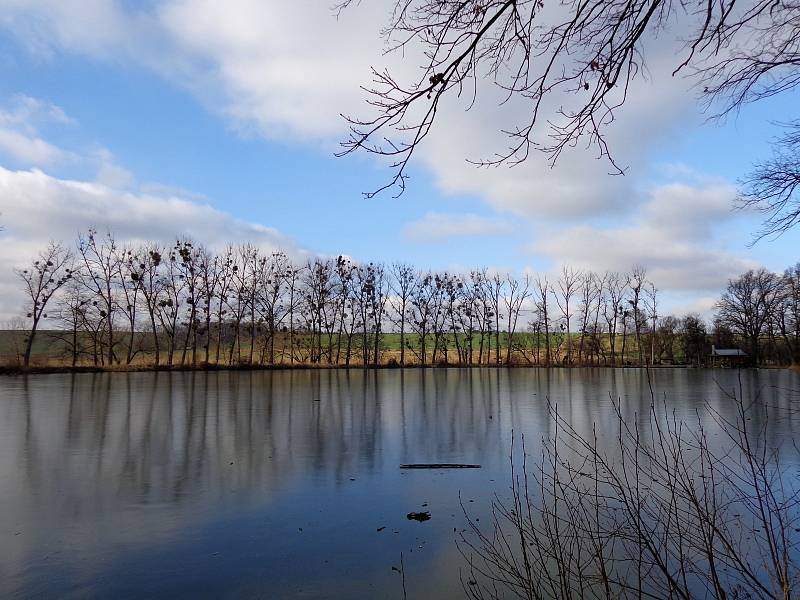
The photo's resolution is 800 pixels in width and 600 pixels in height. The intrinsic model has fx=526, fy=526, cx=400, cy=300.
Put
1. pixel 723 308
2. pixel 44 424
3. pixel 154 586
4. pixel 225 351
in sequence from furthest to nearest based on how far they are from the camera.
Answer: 1. pixel 723 308
2. pixel 225 351
3. pixel 44 424
4. pixel 154 586

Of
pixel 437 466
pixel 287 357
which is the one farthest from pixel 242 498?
pixel 287 357

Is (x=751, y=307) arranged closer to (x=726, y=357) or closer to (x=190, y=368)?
(x=726, y=357)

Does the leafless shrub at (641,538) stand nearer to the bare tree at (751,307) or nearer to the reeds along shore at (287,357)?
the reeds along shore at (287,357)

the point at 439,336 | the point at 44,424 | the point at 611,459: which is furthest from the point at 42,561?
the point at 439,336

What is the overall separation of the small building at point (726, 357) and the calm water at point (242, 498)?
45.5 meters

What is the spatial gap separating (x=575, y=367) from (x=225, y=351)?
3071 cm

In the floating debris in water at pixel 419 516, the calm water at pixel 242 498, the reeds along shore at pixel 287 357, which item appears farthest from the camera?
the reeds along shore at pixel 287 357

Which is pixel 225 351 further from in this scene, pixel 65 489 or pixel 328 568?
pixel 328 568

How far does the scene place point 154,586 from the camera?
12.4 feet

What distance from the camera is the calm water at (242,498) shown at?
3.95 metres

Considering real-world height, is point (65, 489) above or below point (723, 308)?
below

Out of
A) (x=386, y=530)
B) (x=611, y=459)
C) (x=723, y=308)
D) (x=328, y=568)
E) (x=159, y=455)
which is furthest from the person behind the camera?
(x=723, y=308)

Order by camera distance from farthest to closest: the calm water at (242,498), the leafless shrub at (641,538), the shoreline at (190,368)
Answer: the shoreline at (190,368)
the calm water at (242,498)
the leafless shrub at (641,538)

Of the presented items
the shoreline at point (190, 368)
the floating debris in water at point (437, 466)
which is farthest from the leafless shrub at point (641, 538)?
the shoreline at point (190, 368)
